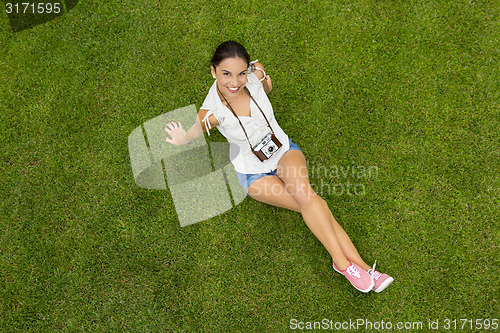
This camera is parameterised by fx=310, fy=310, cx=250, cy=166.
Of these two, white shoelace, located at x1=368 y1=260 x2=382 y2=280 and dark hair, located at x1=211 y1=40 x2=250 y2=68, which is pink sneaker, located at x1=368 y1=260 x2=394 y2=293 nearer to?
white shoelace, located at x1=368 y1=260 x2=382 y2=280

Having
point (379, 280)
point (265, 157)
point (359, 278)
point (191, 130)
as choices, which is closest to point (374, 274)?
point (379, 280)

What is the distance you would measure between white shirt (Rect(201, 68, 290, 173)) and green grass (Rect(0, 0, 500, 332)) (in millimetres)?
582

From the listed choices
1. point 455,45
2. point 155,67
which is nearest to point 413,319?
point 455,45

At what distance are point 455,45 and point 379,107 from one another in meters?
1.04

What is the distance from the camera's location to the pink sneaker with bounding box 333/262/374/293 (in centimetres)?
286

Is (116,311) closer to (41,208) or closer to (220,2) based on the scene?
(41,208)

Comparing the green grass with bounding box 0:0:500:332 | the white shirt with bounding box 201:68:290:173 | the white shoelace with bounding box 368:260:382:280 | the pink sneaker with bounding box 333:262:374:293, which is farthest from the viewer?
the green grass with bounding box 0:0:500:332

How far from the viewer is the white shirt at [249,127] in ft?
8.41

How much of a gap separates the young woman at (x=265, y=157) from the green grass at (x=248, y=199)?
29 cm

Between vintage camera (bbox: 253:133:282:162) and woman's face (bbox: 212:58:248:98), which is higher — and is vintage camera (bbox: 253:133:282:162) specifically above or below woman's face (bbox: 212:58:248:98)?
below

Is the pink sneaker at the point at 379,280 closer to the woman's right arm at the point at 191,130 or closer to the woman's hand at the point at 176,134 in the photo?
the woman's right arm at the point at 191,130

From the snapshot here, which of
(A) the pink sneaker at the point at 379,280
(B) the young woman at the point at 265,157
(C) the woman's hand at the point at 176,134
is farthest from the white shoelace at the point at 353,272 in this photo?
(C) the woman's hand at the point at 176,134

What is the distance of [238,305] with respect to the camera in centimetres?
314

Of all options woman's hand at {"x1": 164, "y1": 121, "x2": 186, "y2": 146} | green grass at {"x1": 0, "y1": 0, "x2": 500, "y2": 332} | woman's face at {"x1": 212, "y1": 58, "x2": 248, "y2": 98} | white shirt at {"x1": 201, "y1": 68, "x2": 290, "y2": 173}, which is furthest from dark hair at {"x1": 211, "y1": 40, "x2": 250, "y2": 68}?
green grass at {"x1": 0, "y1": 0, "x2": 500, "y2": 332}
